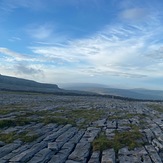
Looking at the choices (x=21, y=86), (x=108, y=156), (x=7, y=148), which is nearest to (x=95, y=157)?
(x=108, y=156)

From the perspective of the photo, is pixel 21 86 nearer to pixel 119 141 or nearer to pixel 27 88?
pixel 27 88

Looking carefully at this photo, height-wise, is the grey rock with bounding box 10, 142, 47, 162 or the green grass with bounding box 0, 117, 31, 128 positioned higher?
the green grass with bounding box 0, 117, 31, 128

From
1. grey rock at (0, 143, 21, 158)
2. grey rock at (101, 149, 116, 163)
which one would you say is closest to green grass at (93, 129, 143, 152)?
grey rock at (101, 149, 116, 163)

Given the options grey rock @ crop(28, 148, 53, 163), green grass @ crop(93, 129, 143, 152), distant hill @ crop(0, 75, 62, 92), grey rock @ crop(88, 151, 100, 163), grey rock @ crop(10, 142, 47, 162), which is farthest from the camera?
distant hill @ crop(0, 75, 62, 92)

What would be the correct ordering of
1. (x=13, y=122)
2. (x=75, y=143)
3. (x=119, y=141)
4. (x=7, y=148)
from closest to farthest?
(x=7, y=148) < (x=75, y=143) < (x=119, y=141) < (x=13, y=122)

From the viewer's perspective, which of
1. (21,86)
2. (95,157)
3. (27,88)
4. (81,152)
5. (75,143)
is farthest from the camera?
(21,86)

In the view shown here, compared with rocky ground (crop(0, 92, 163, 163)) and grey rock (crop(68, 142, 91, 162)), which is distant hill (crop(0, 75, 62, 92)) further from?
grey rock (crop(68, 142, 91, 162))

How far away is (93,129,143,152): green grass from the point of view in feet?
51.3

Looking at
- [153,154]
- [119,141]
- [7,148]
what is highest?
[119,141]

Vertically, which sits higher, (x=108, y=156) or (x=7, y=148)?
(x=108, y=156)

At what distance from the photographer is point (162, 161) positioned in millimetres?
13656

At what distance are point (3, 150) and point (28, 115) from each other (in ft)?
42.6

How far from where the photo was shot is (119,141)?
17.0m

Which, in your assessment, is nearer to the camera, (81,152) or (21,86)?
(81,152)
